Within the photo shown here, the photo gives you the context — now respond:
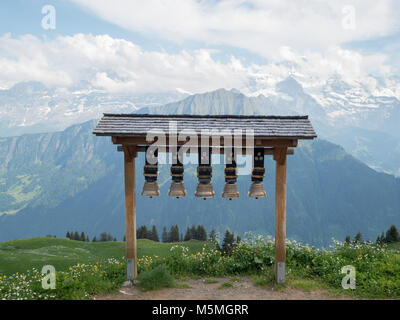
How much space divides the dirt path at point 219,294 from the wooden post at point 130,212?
2.08 feet

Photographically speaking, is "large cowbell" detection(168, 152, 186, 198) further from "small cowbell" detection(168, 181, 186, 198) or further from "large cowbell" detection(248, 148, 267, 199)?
"large cowbell" detection(248, 148, 267, 199)

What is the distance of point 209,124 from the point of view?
8.61m

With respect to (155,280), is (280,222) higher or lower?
higher

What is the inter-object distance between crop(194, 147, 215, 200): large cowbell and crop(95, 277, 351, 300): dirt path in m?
2.89

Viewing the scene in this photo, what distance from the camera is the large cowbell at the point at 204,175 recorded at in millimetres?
8320

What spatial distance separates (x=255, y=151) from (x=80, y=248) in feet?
86.6

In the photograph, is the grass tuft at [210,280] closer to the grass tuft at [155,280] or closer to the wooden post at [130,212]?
the grass tuft at [155,280]

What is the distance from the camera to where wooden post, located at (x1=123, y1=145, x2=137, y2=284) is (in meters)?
9.08

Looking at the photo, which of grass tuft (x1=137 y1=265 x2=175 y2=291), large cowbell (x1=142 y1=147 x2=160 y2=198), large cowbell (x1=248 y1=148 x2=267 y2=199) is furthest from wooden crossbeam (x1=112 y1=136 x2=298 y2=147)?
grass tuft (x1=137 y1=265 x2=175 y2=291)

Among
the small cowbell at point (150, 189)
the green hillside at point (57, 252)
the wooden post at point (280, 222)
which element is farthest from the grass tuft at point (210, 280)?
the green hillside at point (57, 252)

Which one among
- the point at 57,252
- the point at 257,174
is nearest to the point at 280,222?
the point at 257,174

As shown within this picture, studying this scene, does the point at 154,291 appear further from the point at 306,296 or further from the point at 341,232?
the point at 341,232

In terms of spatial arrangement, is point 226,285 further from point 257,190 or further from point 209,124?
point 209,124

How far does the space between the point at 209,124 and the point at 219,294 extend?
15.9 ft
